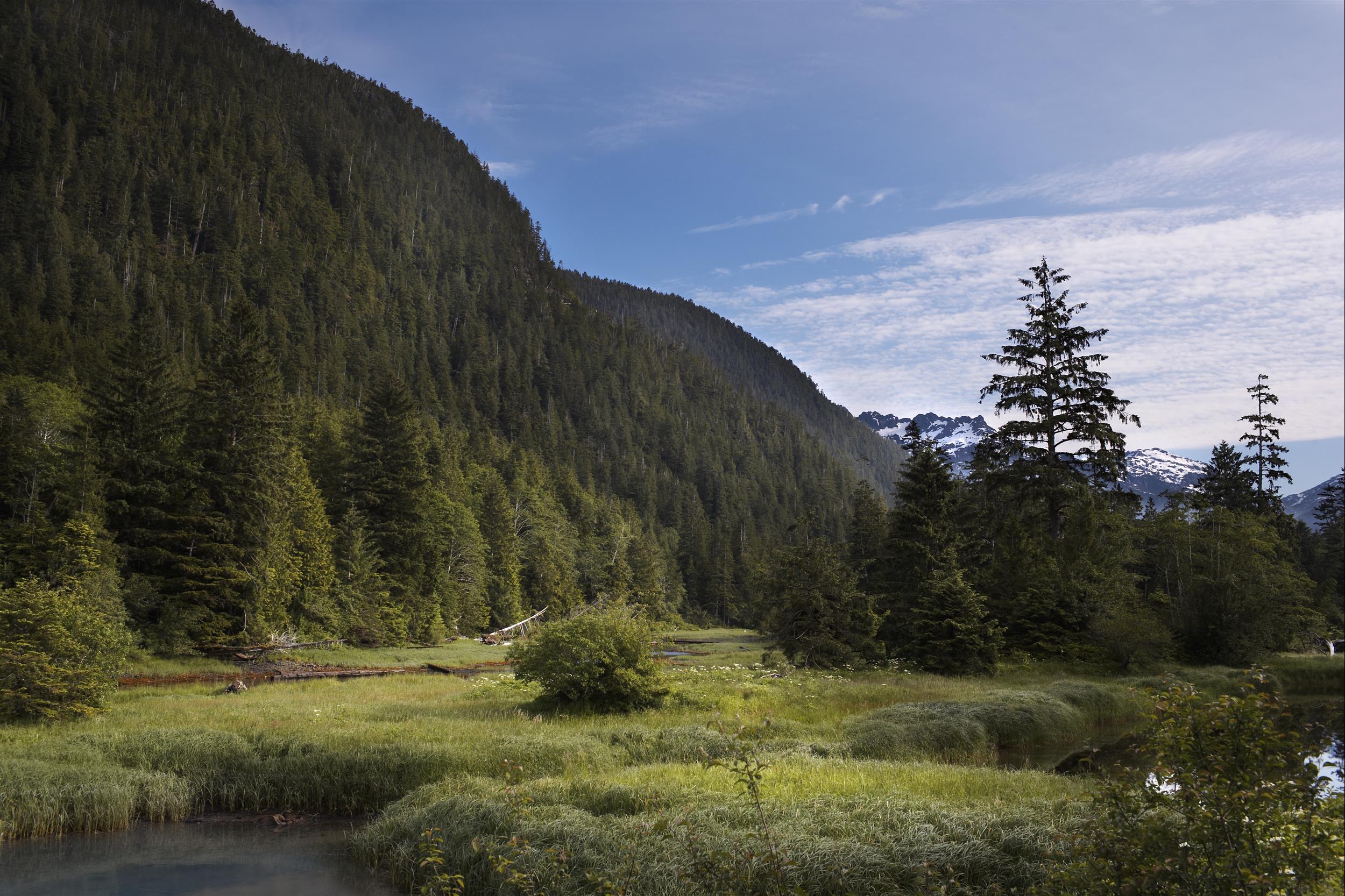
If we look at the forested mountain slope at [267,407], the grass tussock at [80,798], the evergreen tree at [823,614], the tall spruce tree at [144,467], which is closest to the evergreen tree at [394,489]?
the forested mountain slope at [267,407]

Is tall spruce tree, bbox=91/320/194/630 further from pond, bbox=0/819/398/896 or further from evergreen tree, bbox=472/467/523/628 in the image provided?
evergreen tree, bbox=472/467/523/628

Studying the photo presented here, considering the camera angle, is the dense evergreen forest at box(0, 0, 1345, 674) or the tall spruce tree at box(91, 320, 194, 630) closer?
the dense evergreen forest at box(0, 0, 1345, 674)

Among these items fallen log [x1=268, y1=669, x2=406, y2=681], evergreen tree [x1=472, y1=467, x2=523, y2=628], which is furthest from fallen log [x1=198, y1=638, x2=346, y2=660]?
evergreen tree [x1=472, y1=467, x2=523, y2=628]

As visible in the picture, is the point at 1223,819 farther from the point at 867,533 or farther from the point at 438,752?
the point at 867,533

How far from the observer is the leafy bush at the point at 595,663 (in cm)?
2214

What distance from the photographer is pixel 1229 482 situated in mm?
57000

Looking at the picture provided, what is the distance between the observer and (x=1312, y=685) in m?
36.8

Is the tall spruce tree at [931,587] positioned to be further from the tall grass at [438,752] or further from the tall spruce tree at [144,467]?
the tall spruce tree at [144,467]

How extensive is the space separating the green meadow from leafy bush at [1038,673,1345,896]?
66cm

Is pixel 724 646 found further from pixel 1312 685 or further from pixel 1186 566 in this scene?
pixel 1312 685

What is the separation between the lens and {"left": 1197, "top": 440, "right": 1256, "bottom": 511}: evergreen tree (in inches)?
2215

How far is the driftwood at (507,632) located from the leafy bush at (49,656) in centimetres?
3661

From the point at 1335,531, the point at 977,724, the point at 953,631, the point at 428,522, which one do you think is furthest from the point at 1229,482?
the point at 428,522

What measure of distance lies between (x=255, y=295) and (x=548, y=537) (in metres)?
83.7
